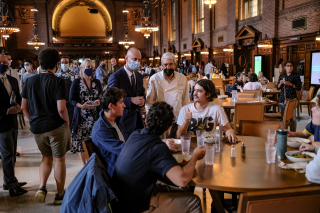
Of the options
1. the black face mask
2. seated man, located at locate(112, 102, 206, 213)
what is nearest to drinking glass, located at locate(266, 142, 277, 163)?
seated man, located at locate(112, 102, 206, 213)

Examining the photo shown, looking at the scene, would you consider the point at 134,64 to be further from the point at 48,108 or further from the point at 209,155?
the point at 209,155

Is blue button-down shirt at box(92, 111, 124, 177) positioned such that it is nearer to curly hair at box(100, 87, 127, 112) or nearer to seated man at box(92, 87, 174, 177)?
seated man at box(92, 87, 174, 177)

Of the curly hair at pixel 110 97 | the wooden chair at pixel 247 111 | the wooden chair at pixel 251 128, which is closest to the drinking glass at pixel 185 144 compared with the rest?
the curly hair at pixel 110 97

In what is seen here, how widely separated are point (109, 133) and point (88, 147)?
19 cm

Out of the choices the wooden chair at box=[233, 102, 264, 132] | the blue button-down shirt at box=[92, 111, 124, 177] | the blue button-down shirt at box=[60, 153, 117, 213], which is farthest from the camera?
the wooden chair at box=[233, 102, 264, 132]

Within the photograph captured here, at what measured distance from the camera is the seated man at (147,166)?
158 cm

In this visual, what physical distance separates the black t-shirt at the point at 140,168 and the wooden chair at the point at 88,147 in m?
0.45

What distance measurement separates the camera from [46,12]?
2403 cm

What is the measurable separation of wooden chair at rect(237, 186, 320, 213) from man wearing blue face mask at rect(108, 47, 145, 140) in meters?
1.93

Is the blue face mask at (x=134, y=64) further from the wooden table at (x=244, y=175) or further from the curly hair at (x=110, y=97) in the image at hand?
the wooden table at (x=244, y=175)

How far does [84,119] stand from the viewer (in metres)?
3.73

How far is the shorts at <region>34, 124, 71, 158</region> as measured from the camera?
2.86 m

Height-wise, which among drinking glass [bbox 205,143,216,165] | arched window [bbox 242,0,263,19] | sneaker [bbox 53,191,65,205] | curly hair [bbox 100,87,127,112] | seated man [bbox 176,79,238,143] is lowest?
sneaker [bbox 53,191,65,205]

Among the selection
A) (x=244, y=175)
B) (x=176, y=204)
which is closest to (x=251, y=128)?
(x=244, y=175)
